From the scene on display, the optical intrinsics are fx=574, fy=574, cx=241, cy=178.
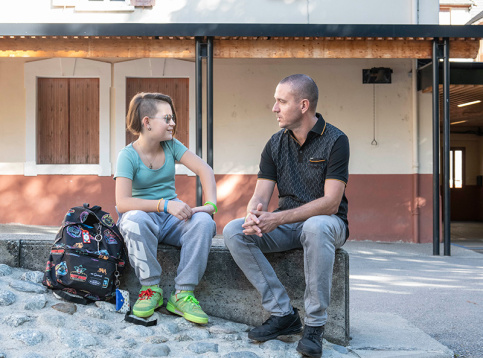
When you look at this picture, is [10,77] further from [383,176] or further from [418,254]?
[418,254]

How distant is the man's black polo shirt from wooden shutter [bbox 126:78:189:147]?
655 cm

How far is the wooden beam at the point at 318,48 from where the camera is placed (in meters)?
8.23

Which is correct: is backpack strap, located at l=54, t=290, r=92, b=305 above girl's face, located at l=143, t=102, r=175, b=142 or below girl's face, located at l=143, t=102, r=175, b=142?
below

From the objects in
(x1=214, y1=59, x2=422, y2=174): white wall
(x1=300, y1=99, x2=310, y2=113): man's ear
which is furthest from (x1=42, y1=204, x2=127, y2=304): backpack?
(x1=214, y1=59, x2=422, y2=174): white wall

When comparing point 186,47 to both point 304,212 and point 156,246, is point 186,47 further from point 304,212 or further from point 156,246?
point 304,212

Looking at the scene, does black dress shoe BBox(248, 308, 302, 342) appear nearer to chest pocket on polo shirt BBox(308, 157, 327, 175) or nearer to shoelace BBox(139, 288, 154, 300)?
shoelace BBox(139, 288, 154, 300)

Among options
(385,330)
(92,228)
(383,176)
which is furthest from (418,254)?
(92,228)

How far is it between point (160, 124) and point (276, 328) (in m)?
1.44

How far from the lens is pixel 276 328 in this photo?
3.13 metres

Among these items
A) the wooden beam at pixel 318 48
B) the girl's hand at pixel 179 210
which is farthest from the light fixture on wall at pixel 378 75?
the girl's hand at pixel 179 210

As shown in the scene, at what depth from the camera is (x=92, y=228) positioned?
3.41 m

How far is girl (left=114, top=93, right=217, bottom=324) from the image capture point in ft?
10.7

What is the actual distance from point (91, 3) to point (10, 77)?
6.30 feet

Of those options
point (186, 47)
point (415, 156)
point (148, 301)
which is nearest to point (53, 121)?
point (186, 47)
